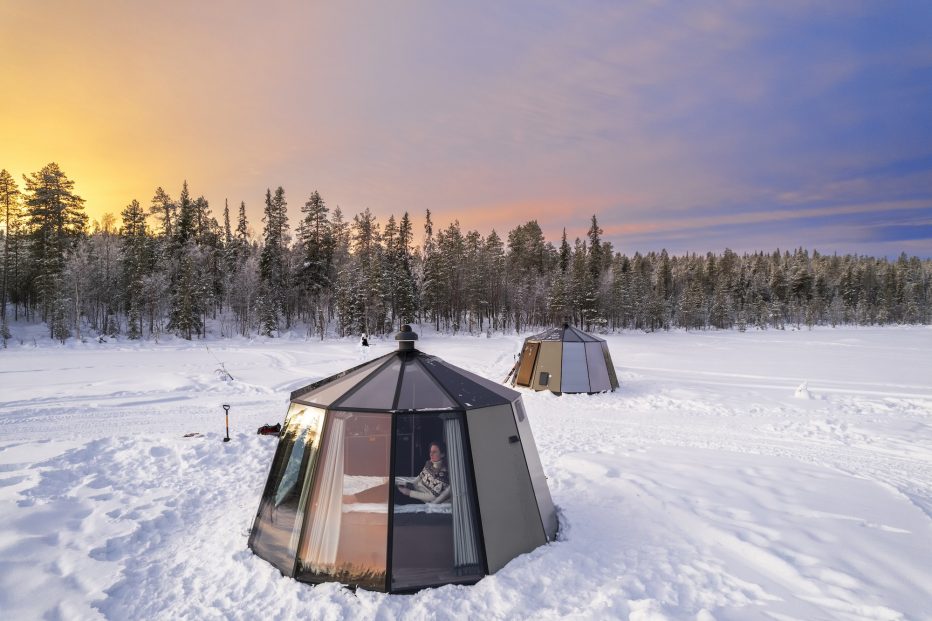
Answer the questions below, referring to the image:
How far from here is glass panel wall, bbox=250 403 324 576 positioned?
5.19 metres

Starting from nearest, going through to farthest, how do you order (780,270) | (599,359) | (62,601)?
1. (62,601)
2. (599,359)
3. (780,270)

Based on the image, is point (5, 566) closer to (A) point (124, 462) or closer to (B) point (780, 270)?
(A) point (124, 462)

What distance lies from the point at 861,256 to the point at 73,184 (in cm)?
18253

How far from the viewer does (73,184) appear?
41.4 metres

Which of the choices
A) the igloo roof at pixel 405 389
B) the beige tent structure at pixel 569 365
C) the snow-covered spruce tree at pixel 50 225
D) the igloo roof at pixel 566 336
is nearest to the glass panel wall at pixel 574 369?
the beige tent structure at pixel 569 365

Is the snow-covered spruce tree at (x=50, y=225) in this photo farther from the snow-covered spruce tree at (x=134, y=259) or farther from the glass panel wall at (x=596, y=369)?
the glass panel wall at (x=596, y=369)

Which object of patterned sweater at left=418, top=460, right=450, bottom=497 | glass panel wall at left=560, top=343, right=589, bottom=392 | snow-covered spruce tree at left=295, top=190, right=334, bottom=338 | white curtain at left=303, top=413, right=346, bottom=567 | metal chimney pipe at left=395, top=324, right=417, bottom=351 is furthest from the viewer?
snow-covered spruce tree at left=295, top=190, right=334, bottom=338

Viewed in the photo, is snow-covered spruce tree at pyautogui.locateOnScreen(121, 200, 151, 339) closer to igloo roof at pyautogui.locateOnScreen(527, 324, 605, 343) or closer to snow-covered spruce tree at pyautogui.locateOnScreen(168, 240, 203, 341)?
snow-covered spruce tree at pyautogui.locateOnScreen(168, 240, 203, 341)

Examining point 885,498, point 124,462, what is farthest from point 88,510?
point 885,498

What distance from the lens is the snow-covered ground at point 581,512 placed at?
465 cm

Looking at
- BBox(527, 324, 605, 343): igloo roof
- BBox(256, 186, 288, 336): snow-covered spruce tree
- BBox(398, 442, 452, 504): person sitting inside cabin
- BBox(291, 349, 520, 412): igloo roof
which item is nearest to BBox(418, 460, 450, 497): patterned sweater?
BBox(398, 442, 452, 504): person sitting inside cabin

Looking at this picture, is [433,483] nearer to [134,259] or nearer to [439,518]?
[439,518]

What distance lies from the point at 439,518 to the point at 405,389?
5.17 feet

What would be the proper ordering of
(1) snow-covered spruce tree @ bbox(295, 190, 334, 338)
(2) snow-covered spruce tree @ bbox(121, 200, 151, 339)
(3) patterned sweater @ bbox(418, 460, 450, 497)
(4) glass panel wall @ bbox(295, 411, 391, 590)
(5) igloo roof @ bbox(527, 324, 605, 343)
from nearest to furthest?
(4) glass panel wall @ bbox(295, 411, 391, 590), (3) patterned sweater @ bbox(418, 460, 450, 497), (5) igloo roof @ bbox(527, 324, 605, 343), (2) snow-covered spruce tree @ bbox(121, 200, 151, 339), (1) snow-covered spruce tree @ bbox(295, 190, 334, 338)
